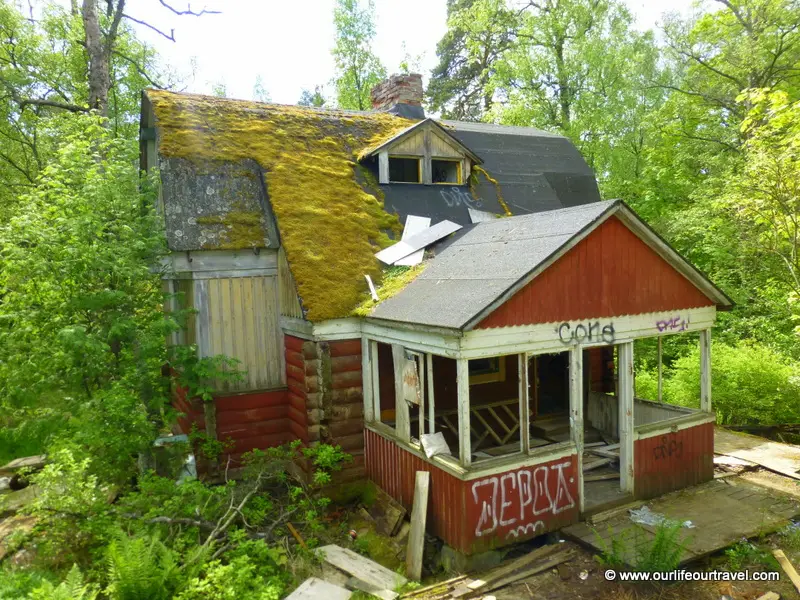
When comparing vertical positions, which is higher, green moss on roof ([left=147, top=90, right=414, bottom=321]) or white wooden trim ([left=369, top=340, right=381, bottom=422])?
green moss on roof ([left=147, top=90, right=414, bottom=321])

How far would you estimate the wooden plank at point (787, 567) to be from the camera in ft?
19.4

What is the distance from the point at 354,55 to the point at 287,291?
2387 centimetres

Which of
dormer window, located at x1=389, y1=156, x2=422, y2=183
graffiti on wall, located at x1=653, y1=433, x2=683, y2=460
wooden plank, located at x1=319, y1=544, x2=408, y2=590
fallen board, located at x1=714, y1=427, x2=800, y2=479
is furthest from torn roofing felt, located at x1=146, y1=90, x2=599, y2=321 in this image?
fallen board, located at x1=714, y1=427, x2=800, y2=479

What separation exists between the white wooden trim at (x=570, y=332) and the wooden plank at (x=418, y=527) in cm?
206

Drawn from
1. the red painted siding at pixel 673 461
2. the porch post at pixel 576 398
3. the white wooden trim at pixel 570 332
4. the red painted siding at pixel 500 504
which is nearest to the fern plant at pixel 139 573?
the red painted siding at pixel 500 504

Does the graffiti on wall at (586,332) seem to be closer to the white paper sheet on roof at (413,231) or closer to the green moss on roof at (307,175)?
the white paper sheet on roof at (413,231)

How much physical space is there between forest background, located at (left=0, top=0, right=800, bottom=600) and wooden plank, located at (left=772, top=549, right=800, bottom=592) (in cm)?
582

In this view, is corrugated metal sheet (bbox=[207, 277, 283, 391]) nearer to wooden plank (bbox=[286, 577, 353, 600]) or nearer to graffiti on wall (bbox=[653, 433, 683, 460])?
wooden plank (bbox=[286, 577, 353, 600])

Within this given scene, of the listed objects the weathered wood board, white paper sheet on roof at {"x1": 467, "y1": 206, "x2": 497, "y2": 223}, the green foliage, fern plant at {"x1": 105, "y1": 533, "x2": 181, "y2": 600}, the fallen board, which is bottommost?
the fallen board

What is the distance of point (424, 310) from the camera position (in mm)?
7039

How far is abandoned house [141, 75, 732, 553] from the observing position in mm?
6879

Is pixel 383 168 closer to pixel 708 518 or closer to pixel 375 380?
pixel 375 380

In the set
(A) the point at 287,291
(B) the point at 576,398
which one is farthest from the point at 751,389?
(A) the point at 287,291

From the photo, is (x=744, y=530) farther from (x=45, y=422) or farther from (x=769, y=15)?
(x=769, y=15)
